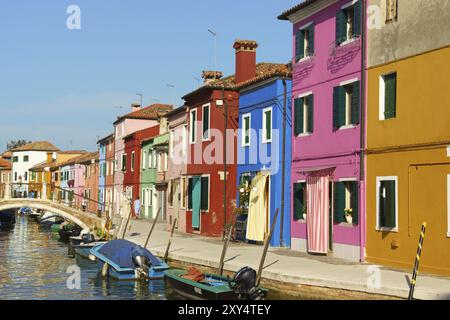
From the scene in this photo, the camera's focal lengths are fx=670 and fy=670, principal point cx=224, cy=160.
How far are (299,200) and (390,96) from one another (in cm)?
656

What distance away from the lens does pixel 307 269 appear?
1883 centimetres

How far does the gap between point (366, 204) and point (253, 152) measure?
29.2 ft

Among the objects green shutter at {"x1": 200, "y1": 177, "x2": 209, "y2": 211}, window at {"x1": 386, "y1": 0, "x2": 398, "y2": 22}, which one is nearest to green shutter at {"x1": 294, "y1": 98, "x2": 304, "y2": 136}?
window at {"x1": 386, "y1": 0, "x2": 398, "y2": 22}

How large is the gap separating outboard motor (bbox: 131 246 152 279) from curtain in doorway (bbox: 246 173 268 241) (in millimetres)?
6006

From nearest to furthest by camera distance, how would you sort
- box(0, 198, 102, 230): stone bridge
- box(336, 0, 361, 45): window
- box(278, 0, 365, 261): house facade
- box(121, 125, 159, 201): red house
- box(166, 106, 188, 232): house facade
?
1. box(278, 0, 365, 261): house facade
2. box(336, 0, 361, 45): window
3. box(166, 106, 188, 232): house facade
4. box(0, 198, 102, 230): stone bridge
5. box(121, 125, 159, 201): red house

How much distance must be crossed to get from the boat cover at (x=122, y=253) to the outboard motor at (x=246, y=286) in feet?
23.1

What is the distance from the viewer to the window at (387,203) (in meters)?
19.2

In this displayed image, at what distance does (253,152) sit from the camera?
94.5ft

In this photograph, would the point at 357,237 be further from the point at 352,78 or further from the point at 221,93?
the point at 221,93

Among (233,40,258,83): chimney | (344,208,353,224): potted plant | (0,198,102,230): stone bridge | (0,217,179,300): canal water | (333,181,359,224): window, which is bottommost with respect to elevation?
(0,217,179,300): canal water

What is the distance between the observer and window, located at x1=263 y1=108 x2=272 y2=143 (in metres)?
27.2

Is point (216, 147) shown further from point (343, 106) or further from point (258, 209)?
point (343, 106)

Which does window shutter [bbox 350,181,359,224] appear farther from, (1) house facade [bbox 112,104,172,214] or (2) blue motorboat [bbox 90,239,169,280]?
(1) house facade [bbox 112,104,172,214]

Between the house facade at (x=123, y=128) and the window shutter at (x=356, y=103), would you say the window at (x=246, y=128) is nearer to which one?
the window shutter at (x=356, y=103)
